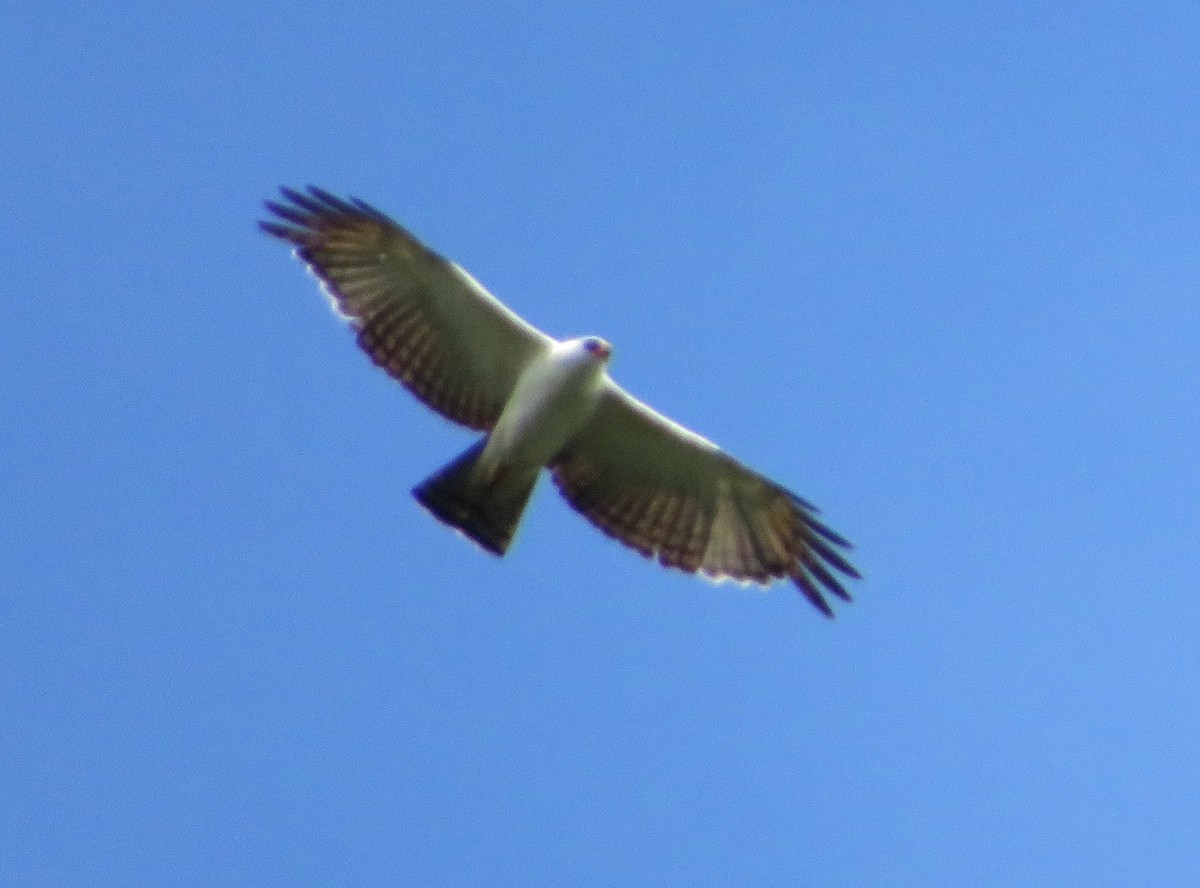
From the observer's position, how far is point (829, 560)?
17516 millimetres

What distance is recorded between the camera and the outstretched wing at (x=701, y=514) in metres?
17.5

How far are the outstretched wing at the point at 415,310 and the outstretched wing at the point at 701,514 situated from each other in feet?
2.60

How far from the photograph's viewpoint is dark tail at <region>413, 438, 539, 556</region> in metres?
17.0

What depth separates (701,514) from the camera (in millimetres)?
17641

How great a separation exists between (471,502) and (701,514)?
5.59ft

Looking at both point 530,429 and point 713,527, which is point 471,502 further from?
point 713,527

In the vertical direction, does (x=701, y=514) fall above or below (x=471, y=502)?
above

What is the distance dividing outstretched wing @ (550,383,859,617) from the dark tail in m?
0.64

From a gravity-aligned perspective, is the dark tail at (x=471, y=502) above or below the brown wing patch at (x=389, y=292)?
below

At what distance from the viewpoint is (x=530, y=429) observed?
1680cm

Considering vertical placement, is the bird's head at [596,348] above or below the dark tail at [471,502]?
above

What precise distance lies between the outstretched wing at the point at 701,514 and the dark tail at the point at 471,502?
2.10 feet

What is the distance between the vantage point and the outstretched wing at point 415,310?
55.6 ft

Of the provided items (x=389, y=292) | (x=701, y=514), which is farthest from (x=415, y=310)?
(x=701, y=514)
